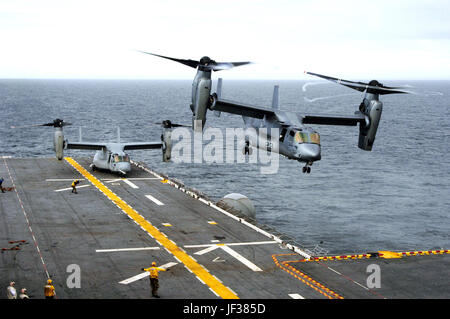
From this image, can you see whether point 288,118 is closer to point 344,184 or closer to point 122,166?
point 122,166

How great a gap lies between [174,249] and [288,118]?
45.6 ft

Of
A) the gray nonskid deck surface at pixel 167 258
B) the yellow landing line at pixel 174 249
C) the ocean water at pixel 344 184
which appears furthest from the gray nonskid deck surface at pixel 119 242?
the ocean water at pixel 344 184

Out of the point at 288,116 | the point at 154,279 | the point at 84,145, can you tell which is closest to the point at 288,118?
the point at 288,116

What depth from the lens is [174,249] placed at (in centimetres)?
3912

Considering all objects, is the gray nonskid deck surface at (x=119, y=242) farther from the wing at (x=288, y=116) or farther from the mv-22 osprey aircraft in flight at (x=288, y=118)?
the wing at (x=288, y=116)

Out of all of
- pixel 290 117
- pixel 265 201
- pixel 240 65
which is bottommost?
pixel 265 201

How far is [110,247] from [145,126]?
107 metres

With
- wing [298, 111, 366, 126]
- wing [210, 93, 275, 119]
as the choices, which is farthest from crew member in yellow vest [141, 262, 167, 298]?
wing [298, 111, 366, 126]

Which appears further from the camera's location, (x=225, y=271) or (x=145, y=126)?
(x=145, y=126)

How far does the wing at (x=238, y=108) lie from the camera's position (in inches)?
1491

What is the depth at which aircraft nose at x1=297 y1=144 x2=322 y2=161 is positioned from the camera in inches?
1629
